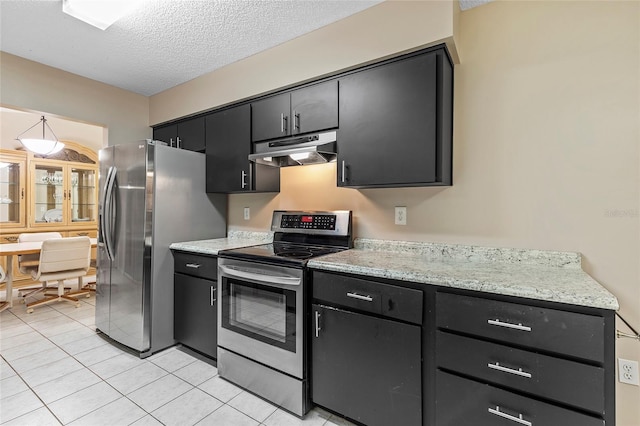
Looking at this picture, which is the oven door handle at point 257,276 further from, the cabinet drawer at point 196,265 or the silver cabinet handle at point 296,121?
the silver cabinet handle at point 296,121

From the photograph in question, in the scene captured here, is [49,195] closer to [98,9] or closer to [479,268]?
[98,9]

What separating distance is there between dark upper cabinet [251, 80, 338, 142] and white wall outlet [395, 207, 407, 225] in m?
0.77

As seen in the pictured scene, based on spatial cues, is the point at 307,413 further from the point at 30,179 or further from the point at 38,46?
the point at 30,179

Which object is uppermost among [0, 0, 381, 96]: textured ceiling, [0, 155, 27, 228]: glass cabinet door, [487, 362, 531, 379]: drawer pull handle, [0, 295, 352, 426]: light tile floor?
[0, 0, 381, 96]: textured ceiling

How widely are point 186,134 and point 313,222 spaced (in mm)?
1814

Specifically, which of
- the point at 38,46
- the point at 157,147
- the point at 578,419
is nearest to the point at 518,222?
the point at 578,419

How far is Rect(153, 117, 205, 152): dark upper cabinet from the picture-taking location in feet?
9.88

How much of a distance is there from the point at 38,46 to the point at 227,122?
1.59 m

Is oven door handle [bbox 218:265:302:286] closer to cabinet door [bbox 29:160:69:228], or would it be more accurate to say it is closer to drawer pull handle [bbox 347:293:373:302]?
drawer pull handle [bbox 347:293:373:302]

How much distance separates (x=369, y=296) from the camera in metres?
1.55

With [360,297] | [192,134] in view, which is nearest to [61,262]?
[192,134]

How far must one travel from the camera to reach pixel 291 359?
70.5 inches

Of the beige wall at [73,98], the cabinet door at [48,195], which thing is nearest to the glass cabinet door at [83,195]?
the cabinet door at [48,195]

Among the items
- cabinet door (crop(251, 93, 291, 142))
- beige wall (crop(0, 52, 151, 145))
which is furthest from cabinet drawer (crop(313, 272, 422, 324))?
beige wall (crop(0, 52, 151, 145))
